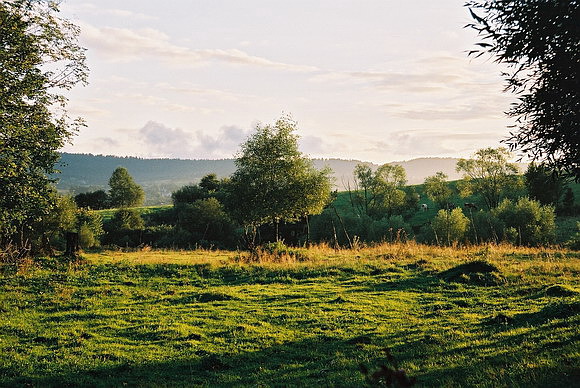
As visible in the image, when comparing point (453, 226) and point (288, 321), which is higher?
point (288, 321)

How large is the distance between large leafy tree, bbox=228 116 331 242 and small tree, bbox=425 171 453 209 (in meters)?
57.9

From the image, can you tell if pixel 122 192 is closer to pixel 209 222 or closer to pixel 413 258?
pixel 209 222

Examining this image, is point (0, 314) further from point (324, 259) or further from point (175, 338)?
point (324, 259)

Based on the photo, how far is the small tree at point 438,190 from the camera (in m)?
98.0

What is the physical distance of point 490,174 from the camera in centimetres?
9062

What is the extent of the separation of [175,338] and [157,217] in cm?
8483

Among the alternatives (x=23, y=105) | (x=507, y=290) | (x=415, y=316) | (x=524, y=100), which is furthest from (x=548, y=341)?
(x=23, y=105)

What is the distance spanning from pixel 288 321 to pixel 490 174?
85962 mm

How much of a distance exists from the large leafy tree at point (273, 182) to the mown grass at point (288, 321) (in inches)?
772

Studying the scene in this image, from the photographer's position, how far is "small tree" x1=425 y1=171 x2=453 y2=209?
98.0m

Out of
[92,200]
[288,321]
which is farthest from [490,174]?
[92,200]

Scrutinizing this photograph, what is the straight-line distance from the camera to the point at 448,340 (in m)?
12.3

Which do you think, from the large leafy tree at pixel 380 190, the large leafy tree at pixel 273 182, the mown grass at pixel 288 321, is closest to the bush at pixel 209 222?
the large leafy tree at pixel 273 182

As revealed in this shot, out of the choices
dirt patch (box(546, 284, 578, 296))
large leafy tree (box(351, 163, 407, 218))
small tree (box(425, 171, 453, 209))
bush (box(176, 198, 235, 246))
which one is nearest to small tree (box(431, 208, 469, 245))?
bush (box(176, 198, 235, 246))
